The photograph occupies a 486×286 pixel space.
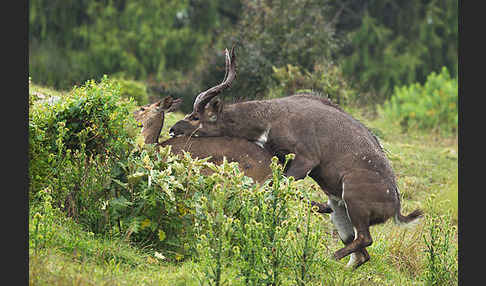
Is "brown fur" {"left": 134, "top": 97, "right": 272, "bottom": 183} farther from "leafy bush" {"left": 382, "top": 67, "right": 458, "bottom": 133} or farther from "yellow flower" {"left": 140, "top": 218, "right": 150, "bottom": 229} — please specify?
"leafy bush" {"left": 382, "top": 67, "right": 458, "bottom": 133}

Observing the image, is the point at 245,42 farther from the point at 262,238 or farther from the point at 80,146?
the point at 262,238

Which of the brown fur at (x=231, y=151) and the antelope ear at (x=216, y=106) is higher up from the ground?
the antelope ear at (x=216, y=106)

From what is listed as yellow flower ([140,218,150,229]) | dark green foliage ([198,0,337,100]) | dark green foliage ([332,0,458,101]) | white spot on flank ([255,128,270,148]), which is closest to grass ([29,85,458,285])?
yellow flower ([140,218,150,229])

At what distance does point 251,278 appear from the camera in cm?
531

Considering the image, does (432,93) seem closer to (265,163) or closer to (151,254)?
(265,163)

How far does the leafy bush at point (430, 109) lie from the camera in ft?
62.3

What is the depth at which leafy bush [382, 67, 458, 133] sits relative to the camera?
18984 millimetres

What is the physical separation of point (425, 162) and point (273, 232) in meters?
9.02

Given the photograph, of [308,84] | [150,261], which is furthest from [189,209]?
[308,84]

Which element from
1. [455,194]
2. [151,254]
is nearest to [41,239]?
[151,254]

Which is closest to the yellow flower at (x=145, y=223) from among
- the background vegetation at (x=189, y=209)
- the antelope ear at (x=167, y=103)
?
the background vegetation at (x=189, y=209)

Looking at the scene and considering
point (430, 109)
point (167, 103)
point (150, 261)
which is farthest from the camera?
point (430, 109)

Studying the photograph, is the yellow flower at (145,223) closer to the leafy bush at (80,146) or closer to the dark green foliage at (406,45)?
the leafy bush at (80,146)

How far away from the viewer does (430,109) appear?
19391 mm
